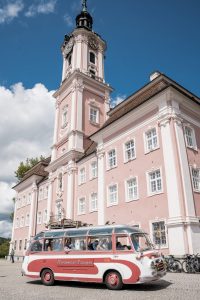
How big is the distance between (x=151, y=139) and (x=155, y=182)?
346 centimetres

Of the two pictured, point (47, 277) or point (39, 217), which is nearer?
point (47, 277)

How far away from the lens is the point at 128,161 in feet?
74.8

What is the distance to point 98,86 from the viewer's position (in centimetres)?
3841

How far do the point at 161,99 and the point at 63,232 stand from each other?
12395 mm

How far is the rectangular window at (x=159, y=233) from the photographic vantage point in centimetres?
1831

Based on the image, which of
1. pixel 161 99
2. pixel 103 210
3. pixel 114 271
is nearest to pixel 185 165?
pixel 161 99

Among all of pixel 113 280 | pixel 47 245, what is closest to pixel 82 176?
pixel 47 245

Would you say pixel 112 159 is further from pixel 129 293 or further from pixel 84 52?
pixel 84 52

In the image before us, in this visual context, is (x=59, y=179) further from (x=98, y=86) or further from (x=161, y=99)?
(x=161, y=99)

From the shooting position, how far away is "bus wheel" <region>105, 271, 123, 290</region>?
35.0 ft

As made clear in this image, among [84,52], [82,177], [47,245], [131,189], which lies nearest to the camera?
[47,245]

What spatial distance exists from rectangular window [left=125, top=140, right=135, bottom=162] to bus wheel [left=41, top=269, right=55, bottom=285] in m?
11.9

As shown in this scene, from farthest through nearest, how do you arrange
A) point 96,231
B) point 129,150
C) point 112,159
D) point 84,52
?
point 84,52, point 112,159, point 129,150, point 96,231

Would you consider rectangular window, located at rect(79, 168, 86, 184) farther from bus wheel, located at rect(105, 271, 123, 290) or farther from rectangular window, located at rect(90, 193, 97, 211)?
bus wheel, located at rect(105, 271, 123, 290)
